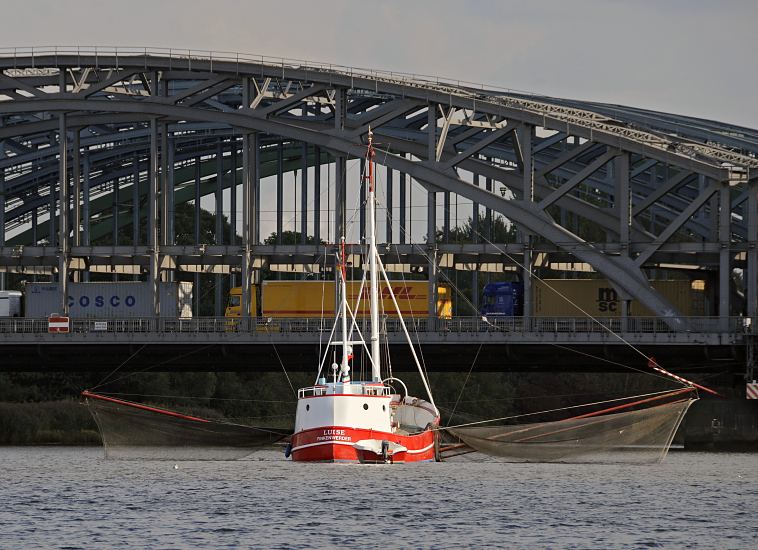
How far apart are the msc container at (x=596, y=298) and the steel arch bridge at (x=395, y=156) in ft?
7.31

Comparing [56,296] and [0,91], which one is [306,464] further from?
[0,91]

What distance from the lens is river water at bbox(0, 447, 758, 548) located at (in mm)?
58781

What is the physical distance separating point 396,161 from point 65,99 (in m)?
27.5

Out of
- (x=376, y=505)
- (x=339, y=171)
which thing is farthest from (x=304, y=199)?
(x=376, y=505)

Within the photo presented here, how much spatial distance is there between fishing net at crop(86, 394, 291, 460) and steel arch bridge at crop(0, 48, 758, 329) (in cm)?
2234

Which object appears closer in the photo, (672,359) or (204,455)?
(204,455)

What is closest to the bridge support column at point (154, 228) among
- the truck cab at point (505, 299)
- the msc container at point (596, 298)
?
the truck cab at point (505, 299)

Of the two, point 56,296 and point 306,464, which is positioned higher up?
point 56,296

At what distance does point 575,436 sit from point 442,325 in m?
23.5

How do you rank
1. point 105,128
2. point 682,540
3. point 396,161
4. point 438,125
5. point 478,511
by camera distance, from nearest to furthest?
1. point 682,540
2. point 478,511
3. point 396,161
4. point 438,125
5. point 105,128

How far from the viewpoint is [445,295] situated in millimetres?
122375

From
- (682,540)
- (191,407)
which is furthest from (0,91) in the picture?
(682,540)

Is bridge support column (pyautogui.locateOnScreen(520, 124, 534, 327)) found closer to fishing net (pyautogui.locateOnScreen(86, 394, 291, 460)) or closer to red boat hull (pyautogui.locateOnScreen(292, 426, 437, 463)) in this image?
fishing net (pyautogui.locateOnScreen(86, 394, 291, 460))

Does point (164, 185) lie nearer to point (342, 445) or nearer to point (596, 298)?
point (596, 298)
